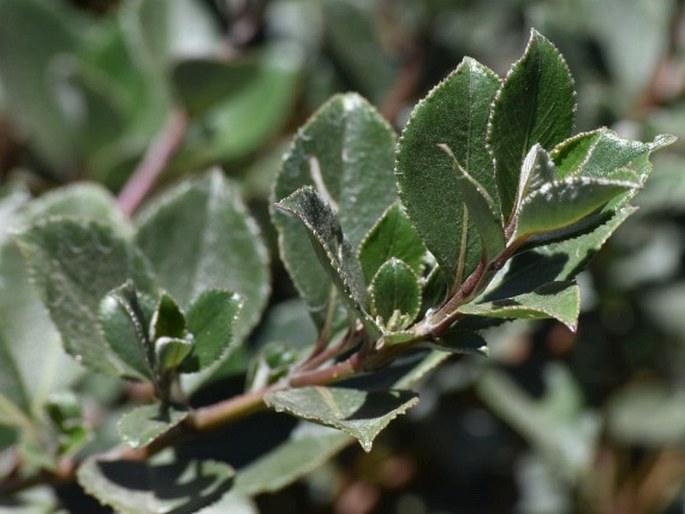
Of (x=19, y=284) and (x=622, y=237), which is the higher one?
(x=19, y=284)

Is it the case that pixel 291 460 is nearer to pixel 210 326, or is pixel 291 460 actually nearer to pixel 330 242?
pixel 210 326

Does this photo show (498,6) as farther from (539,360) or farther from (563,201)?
(563,201)

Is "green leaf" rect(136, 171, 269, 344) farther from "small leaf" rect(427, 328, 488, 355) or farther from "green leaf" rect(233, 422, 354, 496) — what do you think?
"small leaf" rect(427, 328, 488, 355)

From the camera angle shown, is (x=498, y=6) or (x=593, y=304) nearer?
(x=593, y=304)

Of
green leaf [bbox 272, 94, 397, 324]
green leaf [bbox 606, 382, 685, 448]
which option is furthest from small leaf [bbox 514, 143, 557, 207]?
green leaf [bbox 606, 382, 685, 448]

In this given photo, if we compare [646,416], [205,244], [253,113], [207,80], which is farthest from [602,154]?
[646,416]

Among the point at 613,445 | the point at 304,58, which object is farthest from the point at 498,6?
the point at 613,445

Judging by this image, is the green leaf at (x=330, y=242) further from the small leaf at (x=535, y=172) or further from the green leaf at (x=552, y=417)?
the green leaf at (x=552, y=417)
